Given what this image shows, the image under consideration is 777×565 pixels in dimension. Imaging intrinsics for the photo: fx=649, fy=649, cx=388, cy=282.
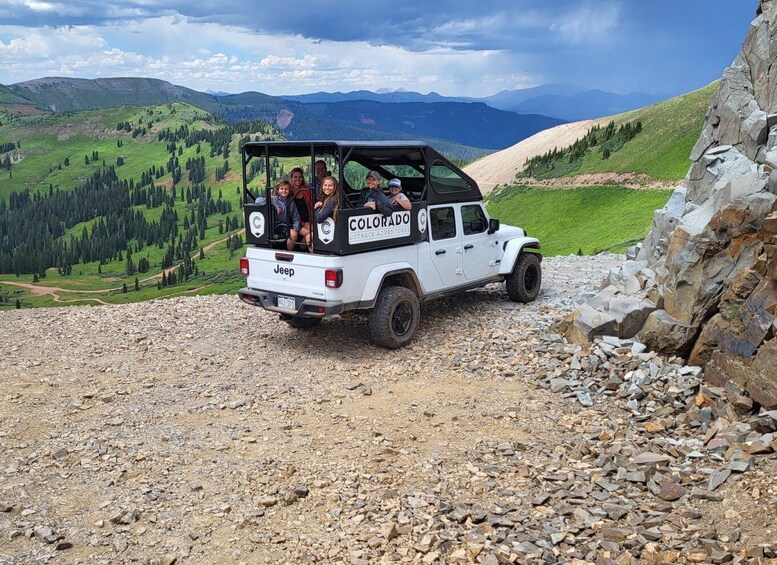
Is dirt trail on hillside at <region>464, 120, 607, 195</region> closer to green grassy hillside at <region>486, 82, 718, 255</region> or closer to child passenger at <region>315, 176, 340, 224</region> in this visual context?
green grassy hillside at <region>486, 82, 718, 255</region>

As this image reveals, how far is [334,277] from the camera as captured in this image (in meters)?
12.0

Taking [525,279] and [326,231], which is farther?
[525,279]

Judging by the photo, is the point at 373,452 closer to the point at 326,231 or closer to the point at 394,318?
the point at 394,318

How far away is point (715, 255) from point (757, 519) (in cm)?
558

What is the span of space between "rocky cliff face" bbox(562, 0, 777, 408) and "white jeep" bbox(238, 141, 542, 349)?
2.96 metres

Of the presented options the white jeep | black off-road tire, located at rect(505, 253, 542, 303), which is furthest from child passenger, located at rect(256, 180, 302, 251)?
black off-road tire, located at rect(505, 253, 542, 303)

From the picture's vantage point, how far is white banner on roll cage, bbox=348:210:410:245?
12148 mm

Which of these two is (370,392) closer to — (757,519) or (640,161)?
(757,519)

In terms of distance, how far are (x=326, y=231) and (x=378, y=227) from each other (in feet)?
3.50

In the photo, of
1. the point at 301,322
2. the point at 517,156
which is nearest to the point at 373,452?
the point at 301,322

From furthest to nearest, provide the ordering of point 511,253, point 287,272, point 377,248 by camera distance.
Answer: point 511,253 < point 287,272 < point 377,248

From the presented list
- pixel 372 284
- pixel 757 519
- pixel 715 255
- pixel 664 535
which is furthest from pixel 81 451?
pixel 715 255

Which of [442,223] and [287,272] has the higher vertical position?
[442,223]

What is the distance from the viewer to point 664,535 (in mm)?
6695
